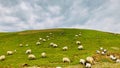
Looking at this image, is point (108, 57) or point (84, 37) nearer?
point (108, 57)

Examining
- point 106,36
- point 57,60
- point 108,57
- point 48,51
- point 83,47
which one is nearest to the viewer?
point 57,60

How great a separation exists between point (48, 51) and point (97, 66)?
50.0 feet

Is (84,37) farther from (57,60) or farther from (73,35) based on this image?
(57,60)

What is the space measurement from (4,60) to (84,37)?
97.7 ft

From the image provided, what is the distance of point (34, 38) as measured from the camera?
69.1 m

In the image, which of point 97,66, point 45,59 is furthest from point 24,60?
point 97,66

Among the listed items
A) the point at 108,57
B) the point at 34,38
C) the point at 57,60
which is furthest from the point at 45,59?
the point at 34,38

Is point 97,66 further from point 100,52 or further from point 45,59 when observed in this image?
point 100,52

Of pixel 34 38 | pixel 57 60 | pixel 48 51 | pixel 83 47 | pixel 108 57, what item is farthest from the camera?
pixel 34 38

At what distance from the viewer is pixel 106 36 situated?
73812mm

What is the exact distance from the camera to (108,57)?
48.4 m

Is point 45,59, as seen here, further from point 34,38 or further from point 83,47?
point 34,38

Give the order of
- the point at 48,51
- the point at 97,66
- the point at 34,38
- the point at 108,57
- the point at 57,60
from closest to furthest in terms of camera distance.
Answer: the point at 97,66, the point at 57,60, the point at 108,57, the point at 48,51, the point at 34,38

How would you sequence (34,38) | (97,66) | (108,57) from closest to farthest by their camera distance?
(97,66), (108,57), (34,38)
